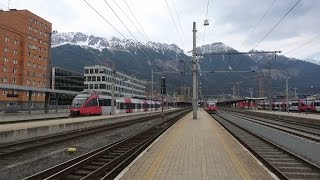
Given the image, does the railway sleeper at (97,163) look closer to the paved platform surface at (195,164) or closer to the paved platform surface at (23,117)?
the paved platform surface at (195,164)

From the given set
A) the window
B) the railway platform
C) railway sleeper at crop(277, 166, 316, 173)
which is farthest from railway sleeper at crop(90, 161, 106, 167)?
the window

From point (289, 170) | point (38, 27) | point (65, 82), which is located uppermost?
point (38, 27)

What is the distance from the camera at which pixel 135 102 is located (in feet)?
245

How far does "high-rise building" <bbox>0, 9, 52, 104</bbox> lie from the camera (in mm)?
91438

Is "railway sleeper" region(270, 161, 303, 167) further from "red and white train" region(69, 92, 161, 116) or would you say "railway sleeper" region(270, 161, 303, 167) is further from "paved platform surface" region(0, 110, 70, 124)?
"red and white train" region(69, 92, 161, 116)

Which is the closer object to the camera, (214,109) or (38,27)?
(214,109)

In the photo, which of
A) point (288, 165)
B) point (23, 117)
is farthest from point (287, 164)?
point (23, 117)

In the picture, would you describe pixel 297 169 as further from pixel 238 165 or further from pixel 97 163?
pixel 97 163

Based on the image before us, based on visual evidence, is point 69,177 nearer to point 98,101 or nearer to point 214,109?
point 98,101

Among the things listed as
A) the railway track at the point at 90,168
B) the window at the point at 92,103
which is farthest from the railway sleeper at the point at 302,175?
the window at the point at 92,103

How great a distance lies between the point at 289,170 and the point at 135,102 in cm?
6344

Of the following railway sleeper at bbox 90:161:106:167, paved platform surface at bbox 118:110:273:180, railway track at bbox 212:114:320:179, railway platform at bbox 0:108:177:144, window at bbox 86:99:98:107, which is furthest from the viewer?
window at bbox 86:99:98:107

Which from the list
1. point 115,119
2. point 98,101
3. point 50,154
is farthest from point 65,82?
point 50,154

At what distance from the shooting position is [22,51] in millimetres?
98375
